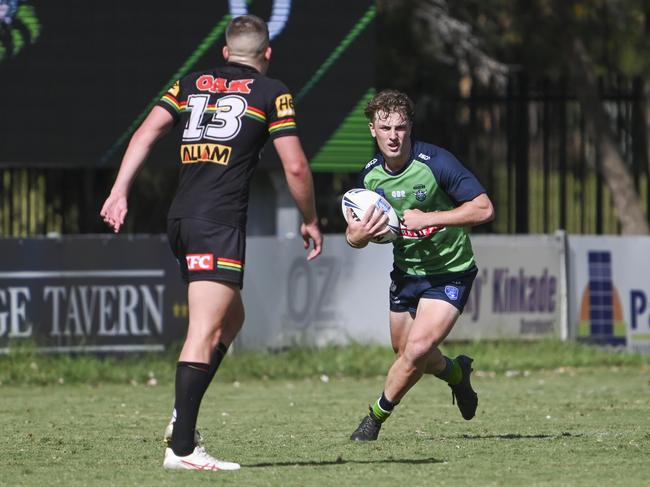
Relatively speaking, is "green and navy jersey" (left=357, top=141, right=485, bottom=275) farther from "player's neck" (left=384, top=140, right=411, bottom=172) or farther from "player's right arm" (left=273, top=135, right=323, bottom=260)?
"player's right arm" (left=273, top=135, right=323, bottom=260)

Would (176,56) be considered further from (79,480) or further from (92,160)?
(79,480)

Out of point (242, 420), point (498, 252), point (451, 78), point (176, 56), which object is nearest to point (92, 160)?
point (176, 56)

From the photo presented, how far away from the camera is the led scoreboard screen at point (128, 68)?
15.1 meters

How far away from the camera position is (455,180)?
27.4 feet

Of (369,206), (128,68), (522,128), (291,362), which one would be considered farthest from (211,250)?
(522,128)

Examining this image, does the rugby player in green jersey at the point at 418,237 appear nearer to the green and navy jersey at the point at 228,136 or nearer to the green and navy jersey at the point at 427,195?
the green and navy jersey at the point at 427,195

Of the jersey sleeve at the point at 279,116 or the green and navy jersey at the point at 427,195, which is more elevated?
the jersey sleeve at the point at 279,116

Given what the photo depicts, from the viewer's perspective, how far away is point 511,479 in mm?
6844

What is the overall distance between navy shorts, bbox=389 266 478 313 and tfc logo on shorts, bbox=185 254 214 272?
2.01 m

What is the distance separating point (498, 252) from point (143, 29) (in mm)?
4566

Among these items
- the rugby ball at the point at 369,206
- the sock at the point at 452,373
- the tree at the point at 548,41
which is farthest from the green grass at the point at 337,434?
the tree at the point at 548,41

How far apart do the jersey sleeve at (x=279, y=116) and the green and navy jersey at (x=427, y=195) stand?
1.53m

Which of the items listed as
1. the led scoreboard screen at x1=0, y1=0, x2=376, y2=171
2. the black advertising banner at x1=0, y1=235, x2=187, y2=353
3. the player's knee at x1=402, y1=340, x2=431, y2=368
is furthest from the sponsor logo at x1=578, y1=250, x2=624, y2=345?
the player's knee at x1=402, y1=340, x2=431, y2=368

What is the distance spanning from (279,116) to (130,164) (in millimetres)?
757
